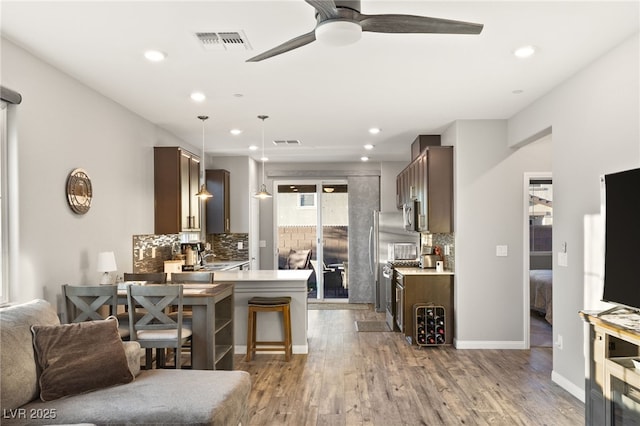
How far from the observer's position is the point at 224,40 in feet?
10.9

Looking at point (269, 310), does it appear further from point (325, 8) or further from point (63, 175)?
point (325, 8)

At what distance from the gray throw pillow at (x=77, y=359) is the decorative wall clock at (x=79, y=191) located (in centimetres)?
150

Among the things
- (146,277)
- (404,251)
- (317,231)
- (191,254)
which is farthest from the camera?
(317,231)

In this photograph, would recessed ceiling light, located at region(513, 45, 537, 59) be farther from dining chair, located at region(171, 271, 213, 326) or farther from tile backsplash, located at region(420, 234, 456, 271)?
dining chair, located at region(171, 271, 213, 326)

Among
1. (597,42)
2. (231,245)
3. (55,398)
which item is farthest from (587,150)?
(231,245)

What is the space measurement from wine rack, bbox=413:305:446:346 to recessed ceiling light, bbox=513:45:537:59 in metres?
3.24

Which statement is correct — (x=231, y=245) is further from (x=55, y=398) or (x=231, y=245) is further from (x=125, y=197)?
(x=55, y=398)

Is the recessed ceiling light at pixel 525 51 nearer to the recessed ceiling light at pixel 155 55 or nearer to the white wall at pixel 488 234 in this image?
the white wall at pixel 488 234

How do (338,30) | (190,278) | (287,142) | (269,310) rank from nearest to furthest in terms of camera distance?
(338,30) → (190,278) → (269,310) → (287,142)

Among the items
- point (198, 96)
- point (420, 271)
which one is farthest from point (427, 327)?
point (198, 96)

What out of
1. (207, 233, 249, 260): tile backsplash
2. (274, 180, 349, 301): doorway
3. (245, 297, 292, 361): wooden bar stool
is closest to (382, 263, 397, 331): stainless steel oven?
(245, 297, 292, 361): wooden bar stool

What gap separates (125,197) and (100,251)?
742mm

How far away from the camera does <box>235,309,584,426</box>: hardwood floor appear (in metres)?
3.71

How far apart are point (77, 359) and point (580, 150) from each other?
3.94 metres
